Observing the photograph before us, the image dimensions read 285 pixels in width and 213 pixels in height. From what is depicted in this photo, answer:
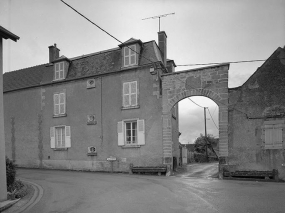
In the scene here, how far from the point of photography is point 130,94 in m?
14.9

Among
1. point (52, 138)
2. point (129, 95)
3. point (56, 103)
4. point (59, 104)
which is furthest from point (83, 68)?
point (52, 138)

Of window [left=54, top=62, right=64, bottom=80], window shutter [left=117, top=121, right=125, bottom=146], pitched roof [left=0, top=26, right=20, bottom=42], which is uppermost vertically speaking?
window [left=54, top=62, right=64, bottom=80]

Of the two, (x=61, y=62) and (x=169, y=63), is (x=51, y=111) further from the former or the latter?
(x=169, y=63)

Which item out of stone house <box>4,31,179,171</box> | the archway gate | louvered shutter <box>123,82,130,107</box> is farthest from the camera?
louvered shutter <box>123,82,130,107</box>

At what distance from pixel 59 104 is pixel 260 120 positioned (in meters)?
12.9

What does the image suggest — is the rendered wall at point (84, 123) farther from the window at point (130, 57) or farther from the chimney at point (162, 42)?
the chimney at point (162, 42)

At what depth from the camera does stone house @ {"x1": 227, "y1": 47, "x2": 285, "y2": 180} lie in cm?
1143

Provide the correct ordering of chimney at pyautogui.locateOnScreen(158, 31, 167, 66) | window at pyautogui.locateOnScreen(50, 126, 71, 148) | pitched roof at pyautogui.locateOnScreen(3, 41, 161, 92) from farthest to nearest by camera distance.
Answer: window at pyautogui.locateOnScreen(50, 126, 71, 148) < chimney at pyautogui.locateOnScreen(158, 31, 167, 66) < pitched roof at pyautogui.locateOnScreen(3, 41, 161, 92)

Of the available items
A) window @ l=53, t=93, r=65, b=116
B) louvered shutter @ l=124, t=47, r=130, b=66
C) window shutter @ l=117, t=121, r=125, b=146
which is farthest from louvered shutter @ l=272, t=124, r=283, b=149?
window @ l=53, t=93, r=65, b=116

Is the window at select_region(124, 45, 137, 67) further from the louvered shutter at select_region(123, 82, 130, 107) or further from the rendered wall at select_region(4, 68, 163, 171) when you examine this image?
the louvered shutter at select_region(123, 82, 130, 107)

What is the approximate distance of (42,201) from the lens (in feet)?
22.8

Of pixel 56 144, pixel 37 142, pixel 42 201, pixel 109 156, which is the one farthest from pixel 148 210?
pixel 37 142

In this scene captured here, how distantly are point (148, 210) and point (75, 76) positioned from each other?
13.2 metres

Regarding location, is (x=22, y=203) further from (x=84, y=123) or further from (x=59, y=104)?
(x=59, y=104)
